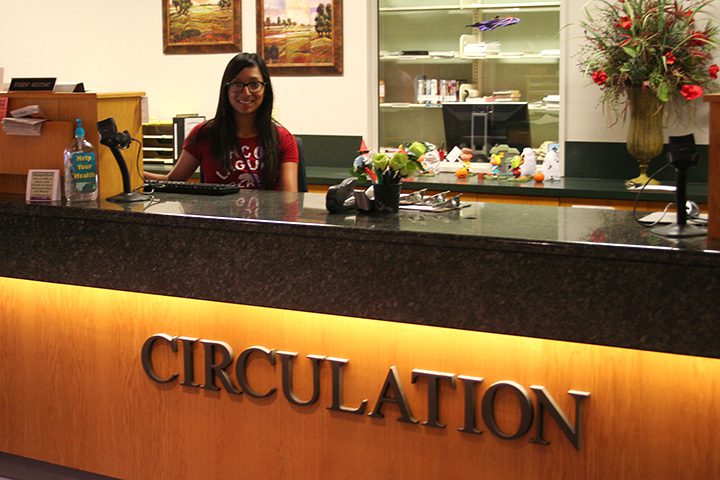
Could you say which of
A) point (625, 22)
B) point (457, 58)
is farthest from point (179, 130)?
point (625, 22)

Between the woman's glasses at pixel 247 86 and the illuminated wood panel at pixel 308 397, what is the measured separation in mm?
1105

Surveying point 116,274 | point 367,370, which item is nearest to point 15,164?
point 116,274

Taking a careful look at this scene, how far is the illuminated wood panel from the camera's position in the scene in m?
2.69

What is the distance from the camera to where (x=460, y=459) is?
294cm

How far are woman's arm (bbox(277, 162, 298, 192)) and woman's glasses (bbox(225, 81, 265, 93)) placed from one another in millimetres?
375

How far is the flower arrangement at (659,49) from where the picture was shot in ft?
16.7

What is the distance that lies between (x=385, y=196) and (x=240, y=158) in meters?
1.24

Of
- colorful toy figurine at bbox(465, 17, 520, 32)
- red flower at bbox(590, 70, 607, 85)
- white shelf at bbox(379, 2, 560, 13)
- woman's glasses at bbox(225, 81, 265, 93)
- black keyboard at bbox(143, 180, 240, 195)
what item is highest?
white shelf at bbox(379, 2, 560, 13)

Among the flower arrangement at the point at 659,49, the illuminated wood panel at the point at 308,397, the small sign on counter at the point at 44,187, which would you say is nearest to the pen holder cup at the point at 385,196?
the illuminated wood panel at the point at 308,397

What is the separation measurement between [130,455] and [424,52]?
3497 millimetres

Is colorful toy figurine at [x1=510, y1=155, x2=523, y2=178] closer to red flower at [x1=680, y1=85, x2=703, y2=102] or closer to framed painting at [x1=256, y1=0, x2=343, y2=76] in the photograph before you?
red flower at [x1=680, y1=85, x2=703, y2=102]

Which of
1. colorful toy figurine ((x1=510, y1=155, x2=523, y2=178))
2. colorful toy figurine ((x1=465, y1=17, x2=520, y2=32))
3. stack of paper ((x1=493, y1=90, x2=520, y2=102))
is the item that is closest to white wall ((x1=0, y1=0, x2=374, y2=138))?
colorful toy figurine ((x1=465, y1=17, x2=520, y2=32))

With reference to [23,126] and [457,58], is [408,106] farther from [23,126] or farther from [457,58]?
[23,126]

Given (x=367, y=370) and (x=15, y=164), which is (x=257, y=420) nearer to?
(x=367, y=370)
